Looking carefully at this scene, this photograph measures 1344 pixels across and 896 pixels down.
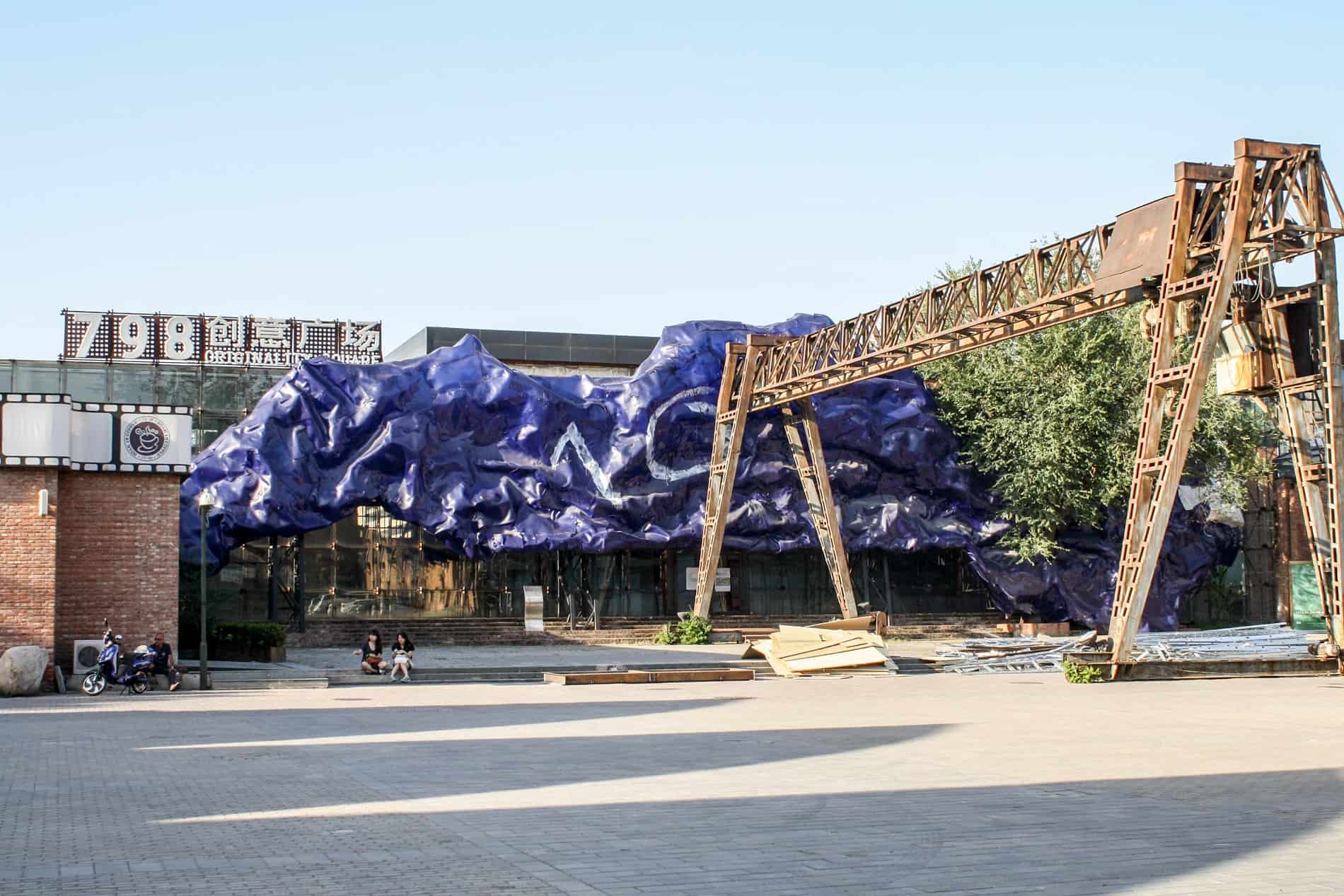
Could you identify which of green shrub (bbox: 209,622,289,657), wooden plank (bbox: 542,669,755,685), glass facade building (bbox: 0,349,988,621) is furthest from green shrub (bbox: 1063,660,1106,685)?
green shrub (bbox: 209,622,289,657)

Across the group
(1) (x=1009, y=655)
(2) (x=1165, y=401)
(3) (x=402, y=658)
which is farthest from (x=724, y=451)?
(2) (x=1165, y=401)

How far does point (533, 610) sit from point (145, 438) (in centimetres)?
1616

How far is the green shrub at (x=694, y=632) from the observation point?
38.3 meters

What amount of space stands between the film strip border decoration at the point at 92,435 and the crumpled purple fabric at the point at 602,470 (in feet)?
31.1

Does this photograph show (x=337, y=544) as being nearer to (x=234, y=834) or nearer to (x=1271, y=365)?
(x=1271, y=365)

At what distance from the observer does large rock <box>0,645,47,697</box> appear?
74.9ft

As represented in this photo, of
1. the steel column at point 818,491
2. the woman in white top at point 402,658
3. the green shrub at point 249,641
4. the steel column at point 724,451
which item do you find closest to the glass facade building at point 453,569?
the steel column at point 724,451

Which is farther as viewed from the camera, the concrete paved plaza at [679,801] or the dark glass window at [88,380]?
the dark glass window at [88,380]

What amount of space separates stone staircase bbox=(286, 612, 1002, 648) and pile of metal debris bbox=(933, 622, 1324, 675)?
10173mm

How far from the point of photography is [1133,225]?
85.8 feet

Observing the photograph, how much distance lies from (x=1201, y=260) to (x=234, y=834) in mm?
21103

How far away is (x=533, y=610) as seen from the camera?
39.9 meters

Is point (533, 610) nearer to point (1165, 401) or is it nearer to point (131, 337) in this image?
point (131, 337)

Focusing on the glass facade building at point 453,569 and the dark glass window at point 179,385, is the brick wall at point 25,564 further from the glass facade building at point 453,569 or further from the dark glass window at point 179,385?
the dark glass window at point 179,385
